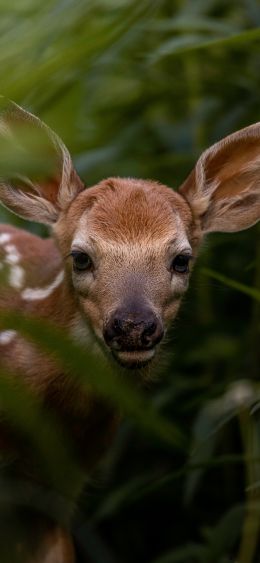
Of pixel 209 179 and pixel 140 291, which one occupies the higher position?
pixel 140 291

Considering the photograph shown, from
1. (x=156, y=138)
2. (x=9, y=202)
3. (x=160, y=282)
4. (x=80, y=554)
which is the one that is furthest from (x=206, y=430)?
(x=156, y=138)

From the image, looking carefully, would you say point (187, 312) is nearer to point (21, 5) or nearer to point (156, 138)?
point (156, 138)

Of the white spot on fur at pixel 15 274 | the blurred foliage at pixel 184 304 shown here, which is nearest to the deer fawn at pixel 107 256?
the blurred foliage at pixel 184 304

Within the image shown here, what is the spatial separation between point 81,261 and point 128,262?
192 mm

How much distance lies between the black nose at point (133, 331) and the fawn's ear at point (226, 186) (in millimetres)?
878

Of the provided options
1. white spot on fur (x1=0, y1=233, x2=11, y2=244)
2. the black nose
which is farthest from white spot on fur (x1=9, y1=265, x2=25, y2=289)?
white spot on fur (x1=0, y1=233, x2=11, y2=244)

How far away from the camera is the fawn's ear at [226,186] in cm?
319

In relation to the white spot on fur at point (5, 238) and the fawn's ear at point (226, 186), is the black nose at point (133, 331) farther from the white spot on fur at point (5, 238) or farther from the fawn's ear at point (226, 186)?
the white spot on fur at point (5, 238)

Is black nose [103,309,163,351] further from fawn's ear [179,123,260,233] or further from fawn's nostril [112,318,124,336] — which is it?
fawn's ear [179,123,260,233]

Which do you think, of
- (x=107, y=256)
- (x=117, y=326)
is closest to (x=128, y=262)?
(x=107, y=256)

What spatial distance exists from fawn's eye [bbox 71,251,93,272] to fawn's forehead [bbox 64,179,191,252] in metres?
0.03

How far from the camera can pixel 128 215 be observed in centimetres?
281

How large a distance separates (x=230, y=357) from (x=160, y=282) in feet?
4.35

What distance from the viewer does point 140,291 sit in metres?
2.55
